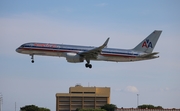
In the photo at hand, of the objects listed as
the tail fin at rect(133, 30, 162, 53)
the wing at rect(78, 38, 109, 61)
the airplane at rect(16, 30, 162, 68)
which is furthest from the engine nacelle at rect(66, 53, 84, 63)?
the tail fin at rect(133, 30, 162, 53)

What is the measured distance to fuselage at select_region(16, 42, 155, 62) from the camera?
136m

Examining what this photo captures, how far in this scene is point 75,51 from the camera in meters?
137

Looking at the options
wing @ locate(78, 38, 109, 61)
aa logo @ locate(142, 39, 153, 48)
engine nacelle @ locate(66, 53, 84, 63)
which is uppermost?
aa logo @ locate(142, 39, 153, 48)

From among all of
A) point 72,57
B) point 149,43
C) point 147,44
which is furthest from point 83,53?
point 149,43

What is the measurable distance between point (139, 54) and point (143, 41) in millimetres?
7780

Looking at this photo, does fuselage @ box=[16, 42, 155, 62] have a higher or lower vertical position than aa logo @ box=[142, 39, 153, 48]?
lower

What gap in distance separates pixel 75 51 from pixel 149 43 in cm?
2002

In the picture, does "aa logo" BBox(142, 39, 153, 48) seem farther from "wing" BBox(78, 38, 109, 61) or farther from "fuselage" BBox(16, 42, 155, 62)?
"wing" BBox(78, 38, 109, 61)

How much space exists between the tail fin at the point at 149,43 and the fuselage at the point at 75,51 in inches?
177

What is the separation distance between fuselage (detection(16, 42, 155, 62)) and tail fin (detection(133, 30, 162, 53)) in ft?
14.8

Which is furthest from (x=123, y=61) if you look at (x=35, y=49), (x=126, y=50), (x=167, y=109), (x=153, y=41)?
(x=167, y=109)

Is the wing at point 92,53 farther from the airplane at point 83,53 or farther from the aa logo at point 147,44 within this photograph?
the aa logo at point 147,44

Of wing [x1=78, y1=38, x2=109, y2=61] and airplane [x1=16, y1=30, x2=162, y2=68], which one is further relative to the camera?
airplane [x1=16, y1=30, x2=162, y2=68]

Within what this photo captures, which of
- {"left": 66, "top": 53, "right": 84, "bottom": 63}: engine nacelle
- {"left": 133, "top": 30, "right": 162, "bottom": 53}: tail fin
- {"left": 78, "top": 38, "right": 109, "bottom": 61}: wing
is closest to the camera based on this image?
{"left": 78, "top": 38, "right": 109, "bottom": 61}: wing
